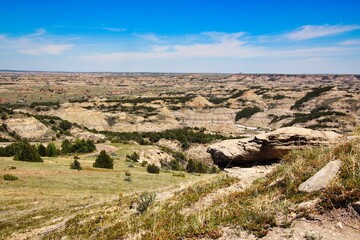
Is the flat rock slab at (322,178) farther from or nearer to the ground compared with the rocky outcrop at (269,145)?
farther from the ground

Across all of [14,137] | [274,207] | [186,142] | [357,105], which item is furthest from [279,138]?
[357,105]

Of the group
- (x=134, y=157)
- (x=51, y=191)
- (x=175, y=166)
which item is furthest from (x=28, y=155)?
(x=175, y=166)

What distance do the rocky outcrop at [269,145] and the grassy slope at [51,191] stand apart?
7.06 feet

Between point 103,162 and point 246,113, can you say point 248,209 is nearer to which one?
point 103,162

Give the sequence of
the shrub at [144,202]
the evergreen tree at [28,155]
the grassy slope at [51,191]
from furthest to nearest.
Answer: the evergreen tree at [28,155] → the grassy slope at [51,191] → the shrub at [144,202]

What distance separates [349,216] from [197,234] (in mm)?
3574

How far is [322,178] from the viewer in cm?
841

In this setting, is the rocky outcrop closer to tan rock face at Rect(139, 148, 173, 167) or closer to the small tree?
the small tree

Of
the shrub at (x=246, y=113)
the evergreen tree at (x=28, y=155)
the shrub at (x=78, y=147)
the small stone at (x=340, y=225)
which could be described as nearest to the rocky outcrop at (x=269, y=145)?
the small stone at (x=340, y=225)

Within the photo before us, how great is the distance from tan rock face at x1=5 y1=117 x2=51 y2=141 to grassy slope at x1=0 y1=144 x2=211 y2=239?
46210mm

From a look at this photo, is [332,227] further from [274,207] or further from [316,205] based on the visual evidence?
[274,207]

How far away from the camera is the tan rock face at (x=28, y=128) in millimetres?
79562

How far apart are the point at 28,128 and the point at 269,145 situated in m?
78.2

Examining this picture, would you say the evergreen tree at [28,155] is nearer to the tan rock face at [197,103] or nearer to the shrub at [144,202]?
the shrub at [144,202]
